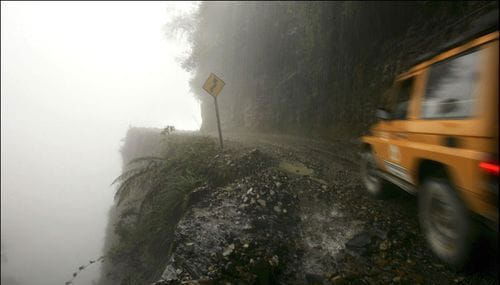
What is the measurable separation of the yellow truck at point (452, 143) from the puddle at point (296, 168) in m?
2.89

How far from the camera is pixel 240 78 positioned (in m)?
19.6

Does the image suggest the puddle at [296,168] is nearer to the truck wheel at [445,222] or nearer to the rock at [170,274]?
the truck wheel at [445,222]

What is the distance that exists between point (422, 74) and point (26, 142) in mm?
200785

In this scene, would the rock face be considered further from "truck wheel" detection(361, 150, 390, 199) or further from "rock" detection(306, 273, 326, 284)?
"rock" detection(306, 273, 326, 284)

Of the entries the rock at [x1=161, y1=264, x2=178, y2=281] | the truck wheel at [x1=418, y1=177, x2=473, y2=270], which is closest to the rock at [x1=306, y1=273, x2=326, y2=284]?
the truck wheel at [x1=418, y1=177, x2=473, y2=270]

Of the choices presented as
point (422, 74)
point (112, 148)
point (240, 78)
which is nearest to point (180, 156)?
point (422, 74)

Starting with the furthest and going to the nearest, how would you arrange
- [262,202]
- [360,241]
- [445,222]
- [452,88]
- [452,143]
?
1. [262,202]
2. [360,241]
3. [445,222]
4. [452,88]
5. [452,143]

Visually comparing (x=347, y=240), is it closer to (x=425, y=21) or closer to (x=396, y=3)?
(x=425, y=21)

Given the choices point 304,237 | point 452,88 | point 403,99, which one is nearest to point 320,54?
point 403,99

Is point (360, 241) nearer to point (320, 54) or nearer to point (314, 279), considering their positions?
point (314, 279)

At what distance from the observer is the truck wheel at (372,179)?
5.62m

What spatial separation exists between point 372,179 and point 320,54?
788 cm

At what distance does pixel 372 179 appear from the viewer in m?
5.93

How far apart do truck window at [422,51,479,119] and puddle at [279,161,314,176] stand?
3.89m
